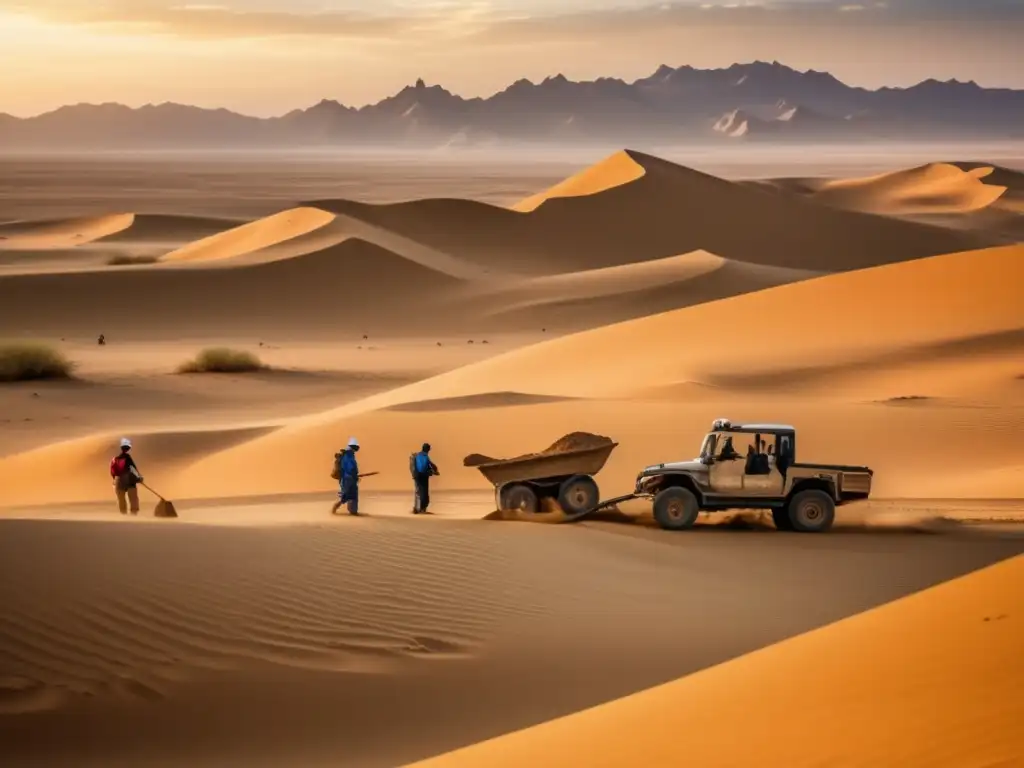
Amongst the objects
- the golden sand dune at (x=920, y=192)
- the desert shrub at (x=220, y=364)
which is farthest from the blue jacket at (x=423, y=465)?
the golden sand dune at (x=920, y=192)

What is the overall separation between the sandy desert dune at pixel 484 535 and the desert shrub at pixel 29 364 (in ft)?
2.27

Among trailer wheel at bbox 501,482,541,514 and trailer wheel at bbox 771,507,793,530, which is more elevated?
trailer wheel at bbox 501,482,541,514

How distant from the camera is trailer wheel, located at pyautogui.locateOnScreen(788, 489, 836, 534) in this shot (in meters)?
16.7

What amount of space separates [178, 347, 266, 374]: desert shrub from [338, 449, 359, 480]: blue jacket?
867 inches

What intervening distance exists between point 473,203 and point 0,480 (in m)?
52.6

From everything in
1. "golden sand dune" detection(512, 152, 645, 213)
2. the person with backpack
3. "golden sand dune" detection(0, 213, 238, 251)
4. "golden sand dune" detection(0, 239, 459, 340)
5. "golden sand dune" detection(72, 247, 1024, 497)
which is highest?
"golden sand dune" detection(512, 152, 645, 213)

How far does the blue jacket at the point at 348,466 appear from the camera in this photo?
1714cm

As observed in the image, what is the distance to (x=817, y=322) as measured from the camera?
34469mm

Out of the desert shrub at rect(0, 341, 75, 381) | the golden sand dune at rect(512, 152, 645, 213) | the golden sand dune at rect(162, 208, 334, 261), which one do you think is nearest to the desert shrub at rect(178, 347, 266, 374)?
the desert shrub at rect(0, 341, 75, 381)

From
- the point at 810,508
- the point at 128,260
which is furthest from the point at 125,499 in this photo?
the point at 128,260

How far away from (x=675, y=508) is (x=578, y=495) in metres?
1.13

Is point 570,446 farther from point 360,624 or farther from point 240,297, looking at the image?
point 240,297

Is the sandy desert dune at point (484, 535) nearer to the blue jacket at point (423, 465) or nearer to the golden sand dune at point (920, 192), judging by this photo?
the blue jacket at point (423, 465)

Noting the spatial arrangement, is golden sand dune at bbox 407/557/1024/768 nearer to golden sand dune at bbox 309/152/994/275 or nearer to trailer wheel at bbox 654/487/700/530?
trailer wheel at bbox 654/487/700/530
